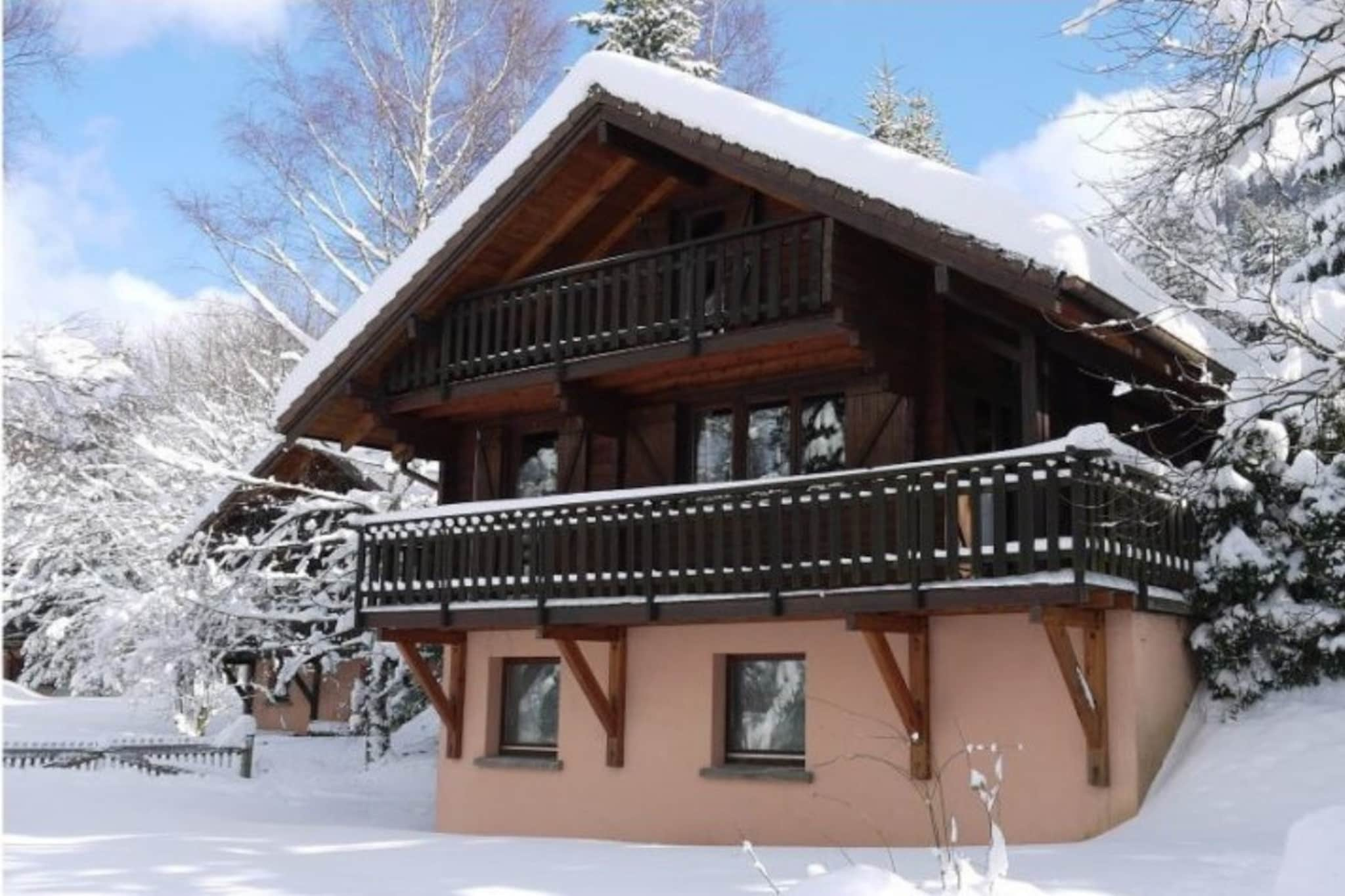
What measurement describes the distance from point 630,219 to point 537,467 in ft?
10.7

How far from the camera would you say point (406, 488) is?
21.9 m

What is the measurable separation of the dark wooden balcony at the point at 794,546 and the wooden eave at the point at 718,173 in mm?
1410

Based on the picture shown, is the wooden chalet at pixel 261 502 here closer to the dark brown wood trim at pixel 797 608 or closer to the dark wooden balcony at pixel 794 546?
the dark wooden balcony at pixel 794 546

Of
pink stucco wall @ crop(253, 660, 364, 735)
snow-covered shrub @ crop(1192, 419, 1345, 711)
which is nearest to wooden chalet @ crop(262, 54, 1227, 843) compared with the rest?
snow-covered shrub @ crop(1192, 419, 1345, 711)

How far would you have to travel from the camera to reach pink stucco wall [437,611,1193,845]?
466 inches

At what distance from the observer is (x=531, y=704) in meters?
16.6

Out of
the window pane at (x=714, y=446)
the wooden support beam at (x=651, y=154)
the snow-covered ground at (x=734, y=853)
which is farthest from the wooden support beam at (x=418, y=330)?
the snow-covered ground at (x=734, y=853)

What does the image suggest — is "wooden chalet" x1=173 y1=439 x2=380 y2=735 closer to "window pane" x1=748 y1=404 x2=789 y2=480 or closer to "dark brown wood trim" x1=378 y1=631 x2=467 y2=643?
"dark brown wood trim" x1=378 y1=631 x2=467 y2=643

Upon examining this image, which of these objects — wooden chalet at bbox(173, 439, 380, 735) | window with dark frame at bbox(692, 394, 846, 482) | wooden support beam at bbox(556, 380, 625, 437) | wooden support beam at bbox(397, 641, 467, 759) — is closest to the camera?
window with dark frame at bbox(692, 394, 846, 482)

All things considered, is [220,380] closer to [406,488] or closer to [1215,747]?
[406,488]

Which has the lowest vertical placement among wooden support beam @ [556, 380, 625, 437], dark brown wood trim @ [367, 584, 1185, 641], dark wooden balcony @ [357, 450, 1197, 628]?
dark brown wood trim @ [367, 584, 1185, 641]

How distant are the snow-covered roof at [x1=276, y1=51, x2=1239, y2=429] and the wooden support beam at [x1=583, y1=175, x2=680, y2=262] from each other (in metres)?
1.73

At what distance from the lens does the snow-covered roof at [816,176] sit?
37.8 ft

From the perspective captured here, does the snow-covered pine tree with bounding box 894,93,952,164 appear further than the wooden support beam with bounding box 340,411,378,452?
Yes
